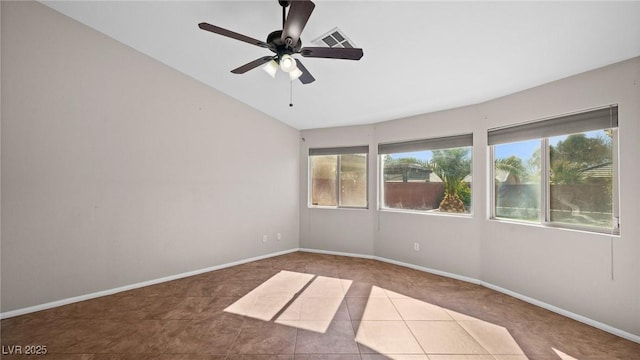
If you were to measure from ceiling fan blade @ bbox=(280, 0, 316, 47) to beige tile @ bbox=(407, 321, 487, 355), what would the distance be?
8.44 feet

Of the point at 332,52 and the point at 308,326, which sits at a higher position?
the point at 332,52

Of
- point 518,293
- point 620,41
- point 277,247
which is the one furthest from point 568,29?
point 277,247

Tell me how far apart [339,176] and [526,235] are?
2.85 metres

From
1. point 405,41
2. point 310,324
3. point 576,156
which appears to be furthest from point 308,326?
point 576,156

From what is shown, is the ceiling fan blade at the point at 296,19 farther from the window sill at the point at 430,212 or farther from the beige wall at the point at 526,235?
the window sill at the point at 430,212

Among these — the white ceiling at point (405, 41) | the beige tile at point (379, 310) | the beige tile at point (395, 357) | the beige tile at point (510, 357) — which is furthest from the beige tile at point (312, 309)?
the white ceiling at point (405, 41)

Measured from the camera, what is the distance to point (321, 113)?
154 inches

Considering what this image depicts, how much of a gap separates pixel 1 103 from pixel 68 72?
596 millimetres

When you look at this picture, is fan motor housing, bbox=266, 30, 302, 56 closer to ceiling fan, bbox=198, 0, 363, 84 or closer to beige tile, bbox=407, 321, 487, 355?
ceiling fan, bbox=198, 0, 363, 84

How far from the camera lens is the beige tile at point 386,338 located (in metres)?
1.86

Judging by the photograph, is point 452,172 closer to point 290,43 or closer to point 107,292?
point 290,43

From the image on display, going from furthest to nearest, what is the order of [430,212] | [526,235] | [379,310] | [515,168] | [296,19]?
[430,212] → [515,168] → [526,235] → [379,310] → [296,19]

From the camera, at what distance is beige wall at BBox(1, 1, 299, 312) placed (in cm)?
221

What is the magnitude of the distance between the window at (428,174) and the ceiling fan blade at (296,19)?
2787 millimetres
